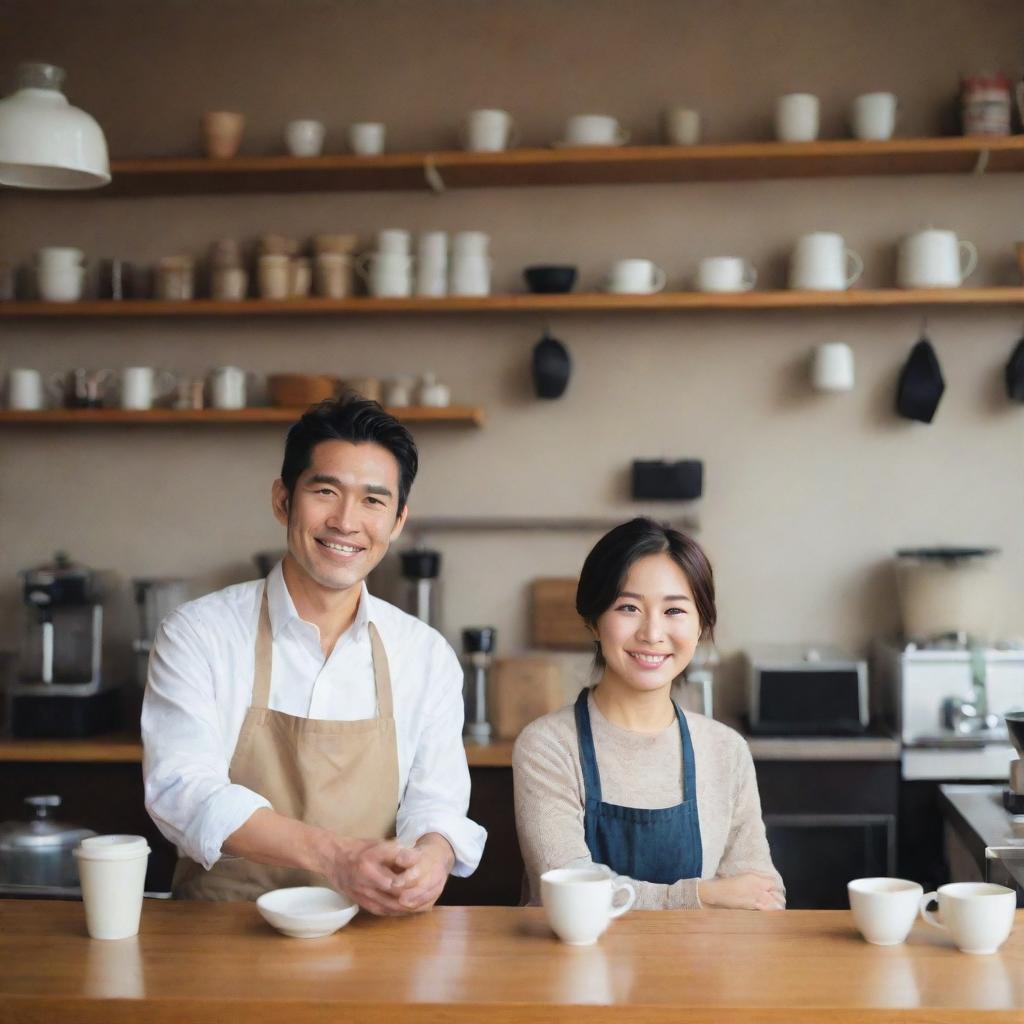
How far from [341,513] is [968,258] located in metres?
2.39

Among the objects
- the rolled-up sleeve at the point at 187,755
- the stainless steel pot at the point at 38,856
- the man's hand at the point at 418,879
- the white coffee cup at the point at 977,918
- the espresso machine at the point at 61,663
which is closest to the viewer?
Result: the white coffee cup at the point at 977,918

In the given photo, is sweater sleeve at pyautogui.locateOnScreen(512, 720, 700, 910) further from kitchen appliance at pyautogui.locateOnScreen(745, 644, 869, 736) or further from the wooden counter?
kitchen appliance at pyautogui.locateOnScreen(745, 644, 869, 736)

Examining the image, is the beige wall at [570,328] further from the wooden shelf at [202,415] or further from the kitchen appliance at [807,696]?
the kitchen appliance at [807,696]

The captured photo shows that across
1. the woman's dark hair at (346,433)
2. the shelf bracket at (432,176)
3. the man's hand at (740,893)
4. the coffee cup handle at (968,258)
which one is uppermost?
the shelf bracket at (432,176)

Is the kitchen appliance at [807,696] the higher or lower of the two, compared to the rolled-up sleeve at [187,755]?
lower

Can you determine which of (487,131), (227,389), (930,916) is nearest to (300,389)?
(227,389)

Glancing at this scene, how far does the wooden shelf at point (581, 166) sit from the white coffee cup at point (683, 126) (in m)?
0.05

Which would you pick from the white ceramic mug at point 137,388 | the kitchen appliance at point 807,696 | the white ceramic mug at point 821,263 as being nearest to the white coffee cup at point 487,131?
the white ceramic mug at point 821,263

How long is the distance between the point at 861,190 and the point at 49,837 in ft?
9.00

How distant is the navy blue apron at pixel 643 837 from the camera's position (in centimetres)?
209

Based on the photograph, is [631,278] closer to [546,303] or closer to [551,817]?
[546,303]

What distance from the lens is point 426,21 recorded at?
3961mm

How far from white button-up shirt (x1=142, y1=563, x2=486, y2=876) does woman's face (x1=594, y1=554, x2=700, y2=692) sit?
31 cm

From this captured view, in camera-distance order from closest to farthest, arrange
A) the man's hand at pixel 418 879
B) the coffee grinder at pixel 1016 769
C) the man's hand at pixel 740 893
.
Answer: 1. the man's hand at pixel 418 879
2. the man's hand at pixel 740 893
3. the coffee grinder at pixel 1016 769
